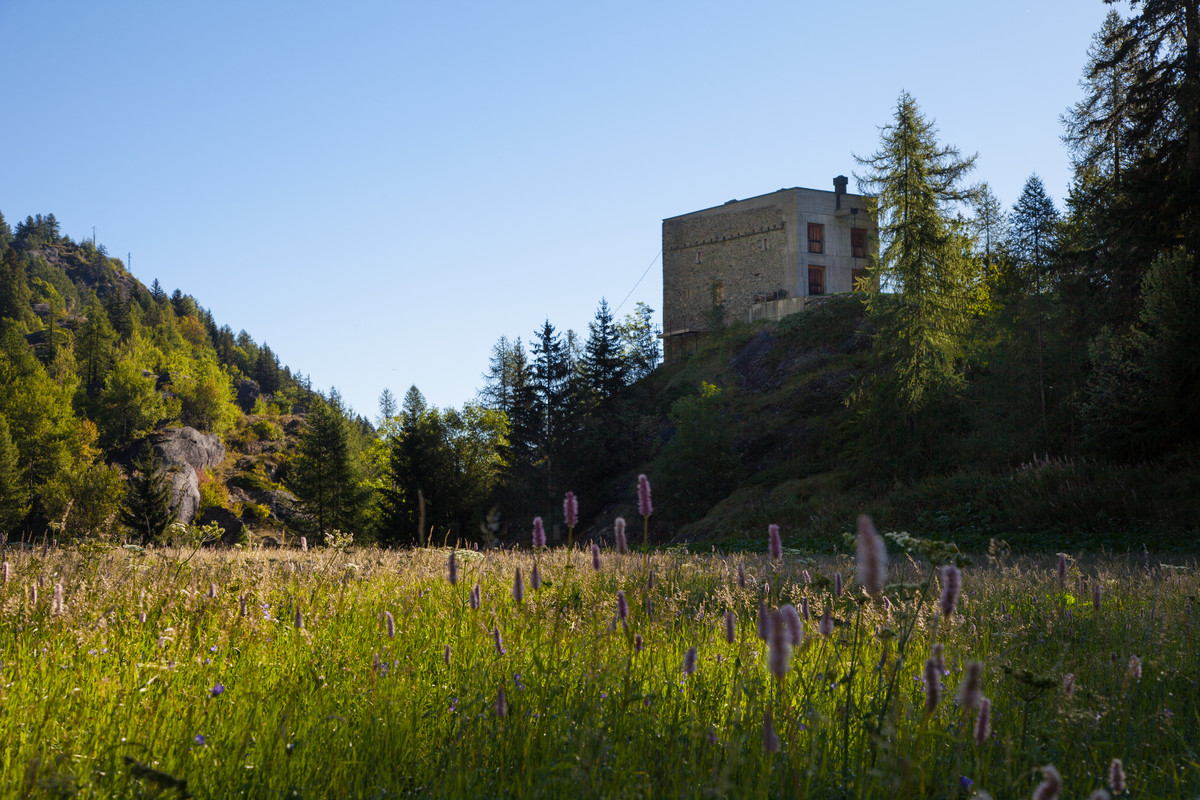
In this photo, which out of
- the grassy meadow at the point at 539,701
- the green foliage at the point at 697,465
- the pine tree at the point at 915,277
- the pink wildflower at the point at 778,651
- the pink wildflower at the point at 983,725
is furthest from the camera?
the green foliage at the point at 697,465

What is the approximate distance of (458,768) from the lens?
2.84 m

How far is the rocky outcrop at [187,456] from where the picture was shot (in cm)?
8381

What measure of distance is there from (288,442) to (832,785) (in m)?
138

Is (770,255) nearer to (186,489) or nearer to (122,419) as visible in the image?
(186,489)

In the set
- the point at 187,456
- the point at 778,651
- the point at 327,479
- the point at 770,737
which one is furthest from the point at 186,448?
the point at 778,651

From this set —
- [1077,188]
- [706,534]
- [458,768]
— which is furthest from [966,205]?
[458,768]

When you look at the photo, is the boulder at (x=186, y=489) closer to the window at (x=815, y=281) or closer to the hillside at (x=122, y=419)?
the hillside at (x=122, y=419)

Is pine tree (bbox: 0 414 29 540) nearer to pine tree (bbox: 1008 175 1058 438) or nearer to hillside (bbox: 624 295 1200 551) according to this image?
hillside (bbox: 624 295 1200 551)

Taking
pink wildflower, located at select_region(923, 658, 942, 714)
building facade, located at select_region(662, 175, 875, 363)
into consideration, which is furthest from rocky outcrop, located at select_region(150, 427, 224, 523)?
pink wildflower, located at select_region(923, 658, 942, 714)

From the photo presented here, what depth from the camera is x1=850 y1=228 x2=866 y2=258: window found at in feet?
214

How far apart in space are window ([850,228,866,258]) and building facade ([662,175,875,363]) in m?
0.08

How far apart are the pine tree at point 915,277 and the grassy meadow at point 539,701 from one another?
78.0ft

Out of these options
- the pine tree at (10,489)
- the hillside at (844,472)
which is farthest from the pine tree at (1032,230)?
the pine tree at (10,489)

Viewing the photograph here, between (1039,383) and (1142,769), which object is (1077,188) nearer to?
(1039,383)
